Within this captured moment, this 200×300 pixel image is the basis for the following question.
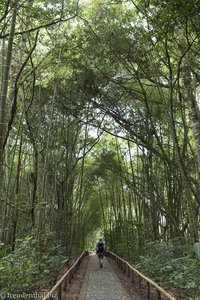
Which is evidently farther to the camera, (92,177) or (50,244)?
(92,177)

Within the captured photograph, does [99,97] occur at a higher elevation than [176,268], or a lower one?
higher

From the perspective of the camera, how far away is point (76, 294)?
18.0 ft

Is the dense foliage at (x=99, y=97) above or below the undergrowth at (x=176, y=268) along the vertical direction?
above

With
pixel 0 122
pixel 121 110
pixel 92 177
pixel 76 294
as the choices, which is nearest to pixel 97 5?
pixel 121 110

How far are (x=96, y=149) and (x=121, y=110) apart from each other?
5.06 meters

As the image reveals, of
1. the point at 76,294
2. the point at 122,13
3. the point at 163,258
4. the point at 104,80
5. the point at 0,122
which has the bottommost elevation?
the point at 76,294

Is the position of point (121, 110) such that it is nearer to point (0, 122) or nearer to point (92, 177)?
point (0, 122)

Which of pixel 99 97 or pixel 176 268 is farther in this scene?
pixel 99 97

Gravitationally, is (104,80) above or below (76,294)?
above

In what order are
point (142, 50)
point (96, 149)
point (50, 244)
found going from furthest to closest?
1. point (96, 149)
2. point (50, 244)
3. point (142, 50)

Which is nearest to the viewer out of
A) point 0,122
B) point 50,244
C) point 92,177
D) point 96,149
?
point 0,122

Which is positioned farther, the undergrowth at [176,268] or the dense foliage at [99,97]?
the dense foliage at [99,97]

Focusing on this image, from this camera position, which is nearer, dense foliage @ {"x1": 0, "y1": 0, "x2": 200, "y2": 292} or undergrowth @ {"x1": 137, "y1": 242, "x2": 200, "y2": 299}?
undergrowth @ {"x1": 137, "y1": 242, "x2": 200, "y2": 299}

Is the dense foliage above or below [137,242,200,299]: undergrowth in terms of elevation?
above
